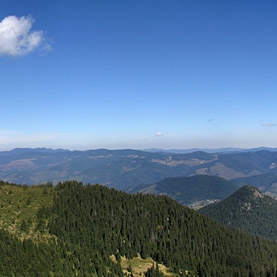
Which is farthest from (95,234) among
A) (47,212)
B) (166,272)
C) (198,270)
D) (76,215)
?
(198,270)

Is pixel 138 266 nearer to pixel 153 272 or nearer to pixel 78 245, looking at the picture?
pixel 153 272

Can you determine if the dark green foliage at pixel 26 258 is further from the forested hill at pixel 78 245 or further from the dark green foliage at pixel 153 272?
the dark green foliage at pixel 153 272

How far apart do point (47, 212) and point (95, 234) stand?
29576 mm

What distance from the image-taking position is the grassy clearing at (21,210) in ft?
504

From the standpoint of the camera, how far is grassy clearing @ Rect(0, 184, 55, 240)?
154 meters

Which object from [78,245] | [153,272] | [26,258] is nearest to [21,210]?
[78,245]

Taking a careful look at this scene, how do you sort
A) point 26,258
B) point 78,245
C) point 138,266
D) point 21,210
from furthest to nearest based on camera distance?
1. point 21,210
2. point 138,266
3. point 78,245
4. point 26,258

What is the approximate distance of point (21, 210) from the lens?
6806 inches

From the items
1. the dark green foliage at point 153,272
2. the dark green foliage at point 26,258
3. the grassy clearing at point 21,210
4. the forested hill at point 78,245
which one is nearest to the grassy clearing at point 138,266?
the forested hill at point 78,245

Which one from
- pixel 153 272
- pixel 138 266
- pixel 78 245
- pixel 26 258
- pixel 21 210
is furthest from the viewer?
pixel 21 210

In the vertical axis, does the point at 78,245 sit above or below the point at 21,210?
below

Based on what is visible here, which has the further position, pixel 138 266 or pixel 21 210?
pixel 21 210

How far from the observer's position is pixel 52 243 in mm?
149500

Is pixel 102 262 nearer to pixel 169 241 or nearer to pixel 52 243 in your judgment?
pixel 52 243
